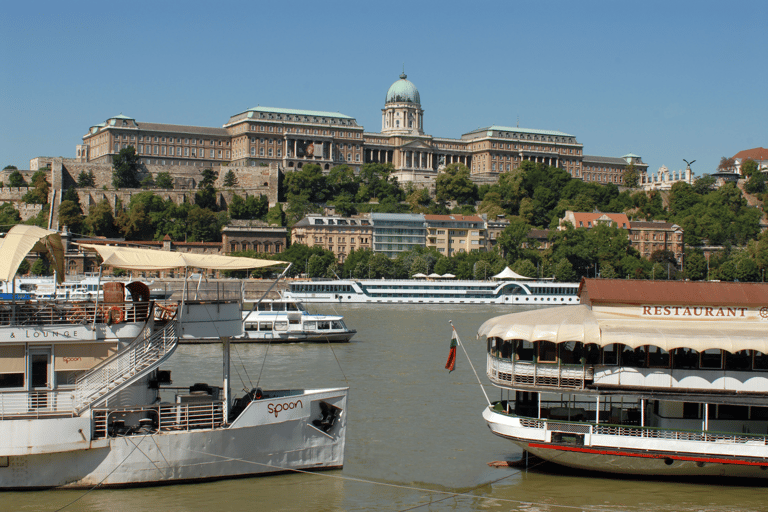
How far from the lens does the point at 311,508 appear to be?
57.8 feet

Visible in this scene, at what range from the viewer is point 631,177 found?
167375 millimetres

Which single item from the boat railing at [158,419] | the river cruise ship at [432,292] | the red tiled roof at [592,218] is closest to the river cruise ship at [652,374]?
the boat railing at [158,419]

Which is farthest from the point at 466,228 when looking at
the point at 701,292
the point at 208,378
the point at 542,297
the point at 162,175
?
the point at 701,292

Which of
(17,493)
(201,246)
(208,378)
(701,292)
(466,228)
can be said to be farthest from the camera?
(466,228)

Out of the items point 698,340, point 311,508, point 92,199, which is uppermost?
point 92,199

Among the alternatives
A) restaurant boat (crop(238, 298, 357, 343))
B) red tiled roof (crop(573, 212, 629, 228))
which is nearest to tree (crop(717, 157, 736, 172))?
red tiled roof (crop(573, 212, 629, 228))

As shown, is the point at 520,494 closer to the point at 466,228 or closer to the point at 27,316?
the point at 27,316

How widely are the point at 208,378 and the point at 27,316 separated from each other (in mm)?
15195

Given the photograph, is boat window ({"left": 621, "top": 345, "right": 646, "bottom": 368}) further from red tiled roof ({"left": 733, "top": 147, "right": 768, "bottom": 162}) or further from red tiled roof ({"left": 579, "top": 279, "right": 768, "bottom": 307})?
red tiled roof ({"left": 733, "top": 147, "right": 768, "bottom": 162})

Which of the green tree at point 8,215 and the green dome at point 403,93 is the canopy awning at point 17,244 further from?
the green dome at point 403,93

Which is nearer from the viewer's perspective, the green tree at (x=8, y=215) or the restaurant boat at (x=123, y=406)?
the restaurant boat at (x=123, y=406)

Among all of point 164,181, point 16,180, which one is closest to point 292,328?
point 16,180

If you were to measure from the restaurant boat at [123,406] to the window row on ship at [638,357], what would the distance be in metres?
4.08

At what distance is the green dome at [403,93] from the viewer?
163875mm
